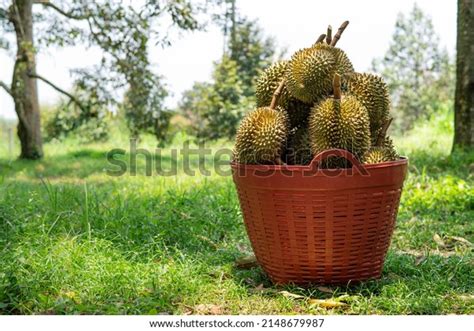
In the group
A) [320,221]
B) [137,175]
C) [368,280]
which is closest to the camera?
[320,221]

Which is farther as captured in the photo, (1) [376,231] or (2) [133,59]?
(2) [133,59]

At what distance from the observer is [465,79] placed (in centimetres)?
611

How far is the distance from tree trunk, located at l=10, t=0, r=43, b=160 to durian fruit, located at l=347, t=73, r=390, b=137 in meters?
7.02

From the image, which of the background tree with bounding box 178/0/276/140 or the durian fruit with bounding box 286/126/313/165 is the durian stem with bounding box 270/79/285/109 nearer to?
the durian fruit with bounding box 286/126/313/165

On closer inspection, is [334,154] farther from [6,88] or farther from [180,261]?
[6,88]

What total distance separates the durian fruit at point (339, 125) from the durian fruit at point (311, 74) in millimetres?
90

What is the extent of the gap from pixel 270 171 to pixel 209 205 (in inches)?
66.7

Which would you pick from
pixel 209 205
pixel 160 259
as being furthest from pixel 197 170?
pixel 160 259

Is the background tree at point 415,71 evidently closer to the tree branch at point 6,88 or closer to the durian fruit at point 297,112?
the tree branch at point 6,88

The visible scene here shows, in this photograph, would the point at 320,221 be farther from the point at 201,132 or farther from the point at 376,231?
the point at 201,132

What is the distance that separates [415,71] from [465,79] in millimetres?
7525

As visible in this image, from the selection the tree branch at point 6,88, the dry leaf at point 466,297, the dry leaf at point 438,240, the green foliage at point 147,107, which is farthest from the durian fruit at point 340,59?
the tree branch at point 6,88

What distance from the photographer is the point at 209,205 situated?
407 cm
